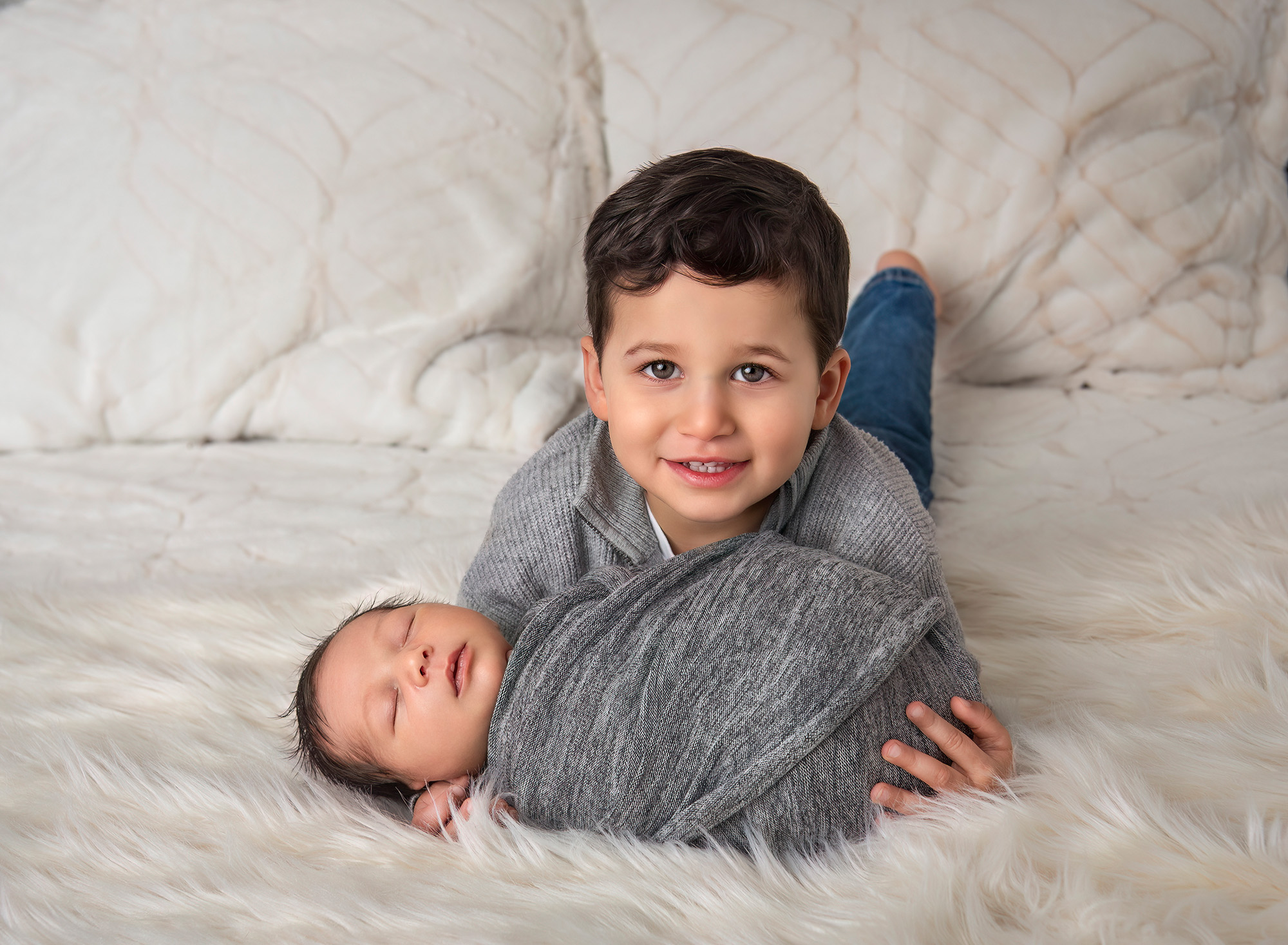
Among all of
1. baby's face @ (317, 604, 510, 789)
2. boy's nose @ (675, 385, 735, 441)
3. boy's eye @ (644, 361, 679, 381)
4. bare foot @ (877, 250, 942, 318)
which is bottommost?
baby's face @ (317, 604, 510, 789)

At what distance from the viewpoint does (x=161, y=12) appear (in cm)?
145

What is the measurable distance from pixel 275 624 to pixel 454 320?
2.00ft

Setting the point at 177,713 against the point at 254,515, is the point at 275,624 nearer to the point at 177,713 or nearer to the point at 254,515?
the point at 177,713

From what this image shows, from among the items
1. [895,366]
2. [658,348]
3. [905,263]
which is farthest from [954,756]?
[905,263]

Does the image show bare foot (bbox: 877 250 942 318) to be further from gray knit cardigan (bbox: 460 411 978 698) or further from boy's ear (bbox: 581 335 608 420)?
boy's ear (bbox: 581 335 608 420)

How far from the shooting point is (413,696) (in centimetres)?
76

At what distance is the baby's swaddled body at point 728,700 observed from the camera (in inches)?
26.6

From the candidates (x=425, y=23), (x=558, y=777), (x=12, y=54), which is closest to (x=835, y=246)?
(x=558, y=777)

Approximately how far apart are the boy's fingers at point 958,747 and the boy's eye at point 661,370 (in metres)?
0.32

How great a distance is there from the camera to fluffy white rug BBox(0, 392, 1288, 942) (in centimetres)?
58

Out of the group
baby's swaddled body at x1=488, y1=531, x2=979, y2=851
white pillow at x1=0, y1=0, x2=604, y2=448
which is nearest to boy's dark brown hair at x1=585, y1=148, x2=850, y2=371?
baby's swaddled body at x1=488, y1=531, x2=979, y2=851

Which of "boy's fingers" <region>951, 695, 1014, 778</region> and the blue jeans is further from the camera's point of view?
the blue jeans

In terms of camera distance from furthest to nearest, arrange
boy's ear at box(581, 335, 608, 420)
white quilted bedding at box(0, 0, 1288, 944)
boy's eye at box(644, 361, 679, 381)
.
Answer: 1. white quilted bedding at box(0, 0, 1288, 944)
2. boy's ear at box(581, 335, 608, 420)
3. boy's eye at box(644, 361, 679, 381)

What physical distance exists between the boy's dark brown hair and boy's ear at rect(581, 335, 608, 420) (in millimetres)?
50
